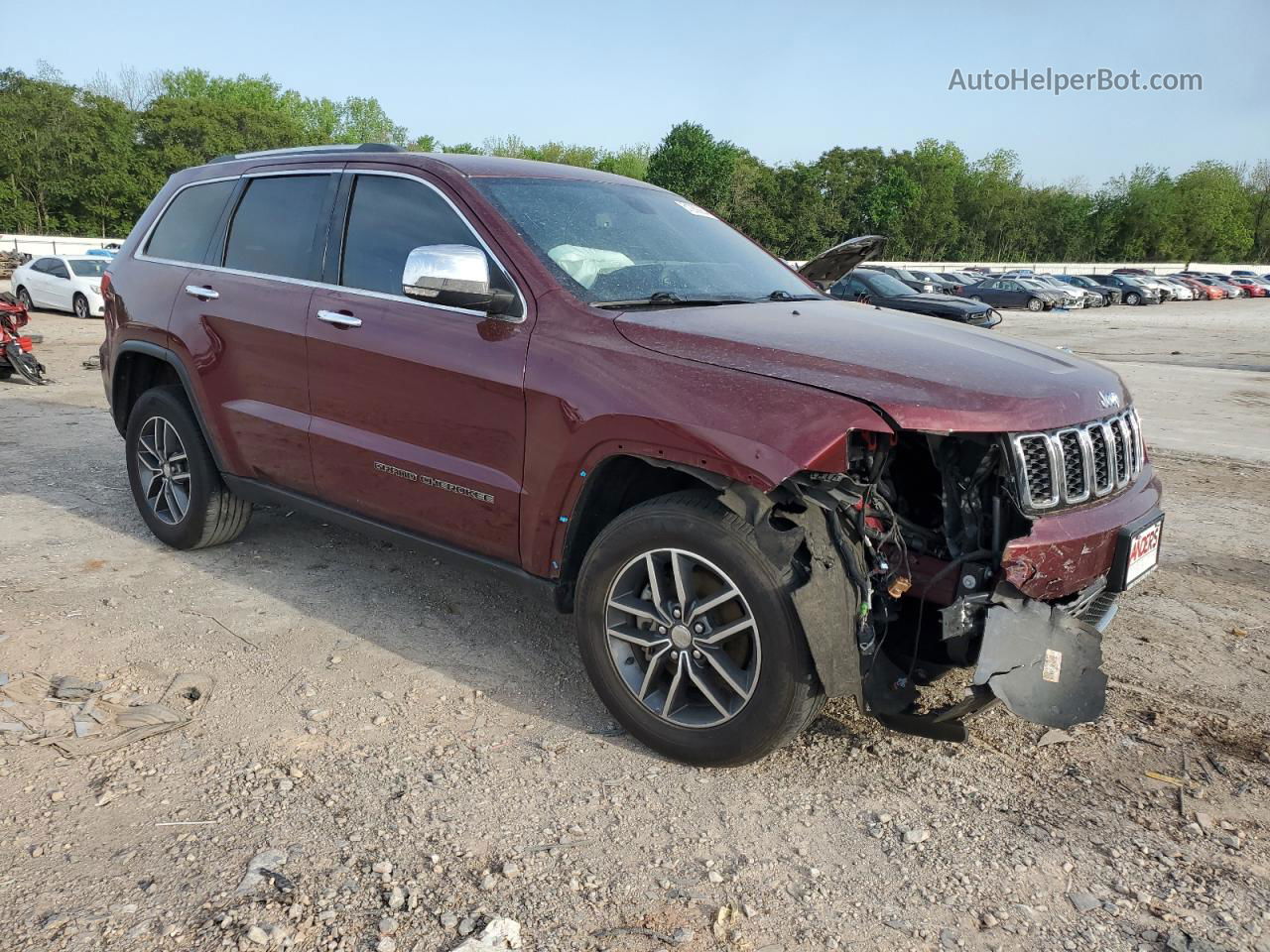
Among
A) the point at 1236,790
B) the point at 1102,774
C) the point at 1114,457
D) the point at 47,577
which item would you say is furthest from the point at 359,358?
the point at 1236,790

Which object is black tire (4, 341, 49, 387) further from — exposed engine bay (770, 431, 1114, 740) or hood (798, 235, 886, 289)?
exposed engine bay (770, 431, 1114, 740)

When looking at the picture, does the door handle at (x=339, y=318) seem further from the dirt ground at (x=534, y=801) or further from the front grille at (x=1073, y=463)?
the front grille at (x=1073, y=463)

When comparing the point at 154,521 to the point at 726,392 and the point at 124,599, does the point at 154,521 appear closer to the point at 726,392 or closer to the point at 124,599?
the point at 124,599

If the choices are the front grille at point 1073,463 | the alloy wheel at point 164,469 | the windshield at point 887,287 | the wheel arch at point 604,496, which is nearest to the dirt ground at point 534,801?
the alloy wheel at point 164,469

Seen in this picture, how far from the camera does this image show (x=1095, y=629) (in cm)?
304

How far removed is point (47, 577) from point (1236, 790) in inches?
204

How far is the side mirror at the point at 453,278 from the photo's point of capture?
3373 mm

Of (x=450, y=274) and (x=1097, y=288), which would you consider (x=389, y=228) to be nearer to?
(x=450, y=274)

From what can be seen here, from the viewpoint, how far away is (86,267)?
2098 centimetres

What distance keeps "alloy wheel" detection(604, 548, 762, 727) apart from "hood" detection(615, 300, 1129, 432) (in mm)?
677

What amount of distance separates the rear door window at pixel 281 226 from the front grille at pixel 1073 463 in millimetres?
2986

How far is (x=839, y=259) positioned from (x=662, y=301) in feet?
6.14

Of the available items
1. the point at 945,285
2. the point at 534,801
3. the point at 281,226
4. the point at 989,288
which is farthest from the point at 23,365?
the point at 989,288

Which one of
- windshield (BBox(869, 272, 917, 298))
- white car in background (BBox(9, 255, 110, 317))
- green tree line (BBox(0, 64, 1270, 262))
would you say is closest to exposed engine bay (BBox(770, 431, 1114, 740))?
windshield (BBox(869, 272, 917, 298))
